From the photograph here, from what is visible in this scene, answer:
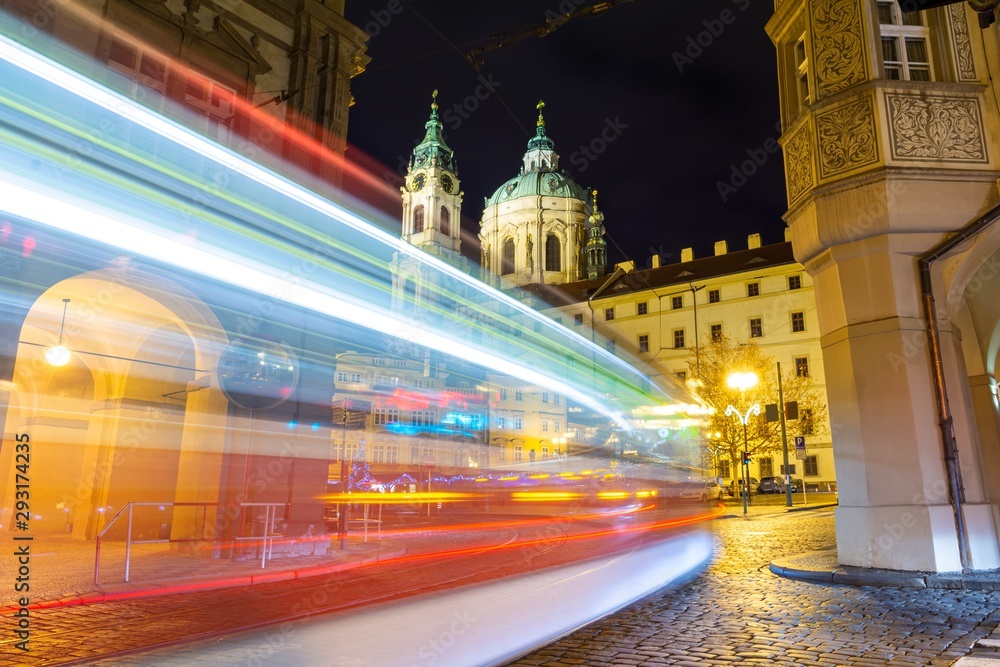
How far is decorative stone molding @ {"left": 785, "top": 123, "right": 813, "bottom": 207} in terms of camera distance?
40.0ft

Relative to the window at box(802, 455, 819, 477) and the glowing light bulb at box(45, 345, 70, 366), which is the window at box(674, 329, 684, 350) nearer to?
the window at box(802, 455, 819, 477)

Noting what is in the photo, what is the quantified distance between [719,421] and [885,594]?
34.3 metres

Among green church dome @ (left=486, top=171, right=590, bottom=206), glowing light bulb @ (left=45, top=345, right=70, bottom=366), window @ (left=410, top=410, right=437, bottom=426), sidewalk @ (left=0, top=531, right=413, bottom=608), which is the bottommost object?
sidewalk @ (left=0, top=531, right=413, bottom=608)

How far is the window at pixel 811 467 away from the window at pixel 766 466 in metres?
2.72

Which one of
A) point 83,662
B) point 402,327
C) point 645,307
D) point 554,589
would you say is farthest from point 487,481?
point 645,307

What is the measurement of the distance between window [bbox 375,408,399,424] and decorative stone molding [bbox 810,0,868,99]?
14.5 m

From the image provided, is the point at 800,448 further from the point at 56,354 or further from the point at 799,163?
the point at 56,354

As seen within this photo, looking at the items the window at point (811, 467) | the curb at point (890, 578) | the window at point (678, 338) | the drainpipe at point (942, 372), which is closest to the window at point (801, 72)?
the drainpipe at point (942, 372)

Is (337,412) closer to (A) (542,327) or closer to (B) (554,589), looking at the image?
(A) (542,327)

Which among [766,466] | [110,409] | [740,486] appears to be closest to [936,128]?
[110,409]

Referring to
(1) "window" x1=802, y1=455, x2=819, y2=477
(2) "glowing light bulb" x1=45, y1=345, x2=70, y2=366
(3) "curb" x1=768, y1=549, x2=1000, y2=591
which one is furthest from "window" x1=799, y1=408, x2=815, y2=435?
(2) "glowing light bulb" x1=45, y1=345, x2=70, y2=366

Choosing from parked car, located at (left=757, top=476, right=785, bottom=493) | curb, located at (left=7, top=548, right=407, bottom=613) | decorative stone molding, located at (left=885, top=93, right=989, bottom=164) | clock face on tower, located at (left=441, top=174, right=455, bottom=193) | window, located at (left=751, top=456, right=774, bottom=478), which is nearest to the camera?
curb, located at (left=7, top=548, right=407, bottom=613)

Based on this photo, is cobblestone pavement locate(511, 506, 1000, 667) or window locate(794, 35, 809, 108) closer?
cobblestone pavement locate(511, 506, 1000, 667)

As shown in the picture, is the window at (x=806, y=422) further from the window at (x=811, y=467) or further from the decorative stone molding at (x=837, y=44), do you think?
the decorative stone molding at (x=837, y=44)
